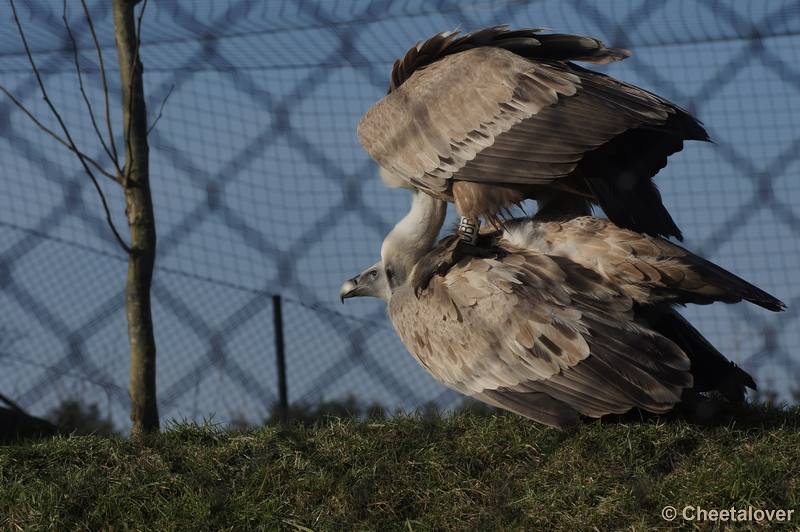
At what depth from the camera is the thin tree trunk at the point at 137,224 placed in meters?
4.52

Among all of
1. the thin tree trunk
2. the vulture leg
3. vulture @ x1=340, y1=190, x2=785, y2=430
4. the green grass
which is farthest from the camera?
the thin tree trunk

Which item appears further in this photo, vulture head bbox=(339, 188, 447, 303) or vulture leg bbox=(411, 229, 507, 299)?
vulture head bbox=(339, 188, 447, 303)

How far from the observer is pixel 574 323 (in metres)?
3.63

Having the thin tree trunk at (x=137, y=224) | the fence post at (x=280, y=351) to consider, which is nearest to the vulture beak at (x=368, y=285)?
the thin tree trunk at (x=137, y=224)

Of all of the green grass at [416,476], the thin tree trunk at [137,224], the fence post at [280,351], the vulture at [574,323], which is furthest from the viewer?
the fence post at [280,351]

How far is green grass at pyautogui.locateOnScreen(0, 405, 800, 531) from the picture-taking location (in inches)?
122

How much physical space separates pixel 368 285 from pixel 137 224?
129 cm

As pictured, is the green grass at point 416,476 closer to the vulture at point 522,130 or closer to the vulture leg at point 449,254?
the vulture leg at point 449,254

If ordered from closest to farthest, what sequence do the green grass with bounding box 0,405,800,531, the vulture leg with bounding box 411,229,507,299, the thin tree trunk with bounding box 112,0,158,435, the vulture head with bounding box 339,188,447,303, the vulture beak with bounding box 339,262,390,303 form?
the green grass with bounding box 0,405,800,531 → the vulture leg with bounding box 411,229,507,299 → the thin tree trunk with bounding box 112,0,158,435 → the vulture head with bounding box 339,188,447,303 → the vulture beak with bounding box 339,262,390,303

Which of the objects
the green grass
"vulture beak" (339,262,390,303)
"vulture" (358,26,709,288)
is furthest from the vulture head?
the green grass

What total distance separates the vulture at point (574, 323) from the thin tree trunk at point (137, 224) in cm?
143

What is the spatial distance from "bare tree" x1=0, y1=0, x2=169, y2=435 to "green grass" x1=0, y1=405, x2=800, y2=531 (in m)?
0.70

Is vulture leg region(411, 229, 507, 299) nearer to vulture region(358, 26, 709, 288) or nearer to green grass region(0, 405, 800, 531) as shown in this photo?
vulture region(358, 26, 709, 288)

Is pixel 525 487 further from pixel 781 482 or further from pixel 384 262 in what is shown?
pixel 384 262
